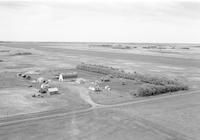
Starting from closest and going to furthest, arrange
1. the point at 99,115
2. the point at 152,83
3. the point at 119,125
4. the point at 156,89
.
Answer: the point at 119,125 → the point at 99,115 → the point at 156,89 → the point at 152,83

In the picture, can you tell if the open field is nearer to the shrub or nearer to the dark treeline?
the shrub

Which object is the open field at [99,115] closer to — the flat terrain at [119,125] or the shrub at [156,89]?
the flat terrain at [119,125]

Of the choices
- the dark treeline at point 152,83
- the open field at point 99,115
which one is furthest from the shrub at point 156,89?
the open field at point 99,115

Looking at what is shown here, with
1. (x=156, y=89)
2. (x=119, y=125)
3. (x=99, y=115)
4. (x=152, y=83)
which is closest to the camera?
(x=119, y=125)

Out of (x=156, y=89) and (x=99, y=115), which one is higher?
(x=156, y=89)

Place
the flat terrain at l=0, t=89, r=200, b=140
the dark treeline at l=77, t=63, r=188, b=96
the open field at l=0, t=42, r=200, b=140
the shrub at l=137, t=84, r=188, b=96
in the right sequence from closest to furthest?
the flat terrain at l=0, t=89, r=200, b=140, the open field at l=0, t=42, r=200, b=140, the shrub at l=137, t=84, r=188, b=96, the dark treeline at l=77, t=63, r=188, b=96

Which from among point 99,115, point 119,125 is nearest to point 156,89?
point 99,115

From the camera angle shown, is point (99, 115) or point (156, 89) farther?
point (156, 89)

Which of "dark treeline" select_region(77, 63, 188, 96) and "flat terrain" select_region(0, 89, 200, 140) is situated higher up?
"dark treeline" select_region(77, 63, 188, 96)

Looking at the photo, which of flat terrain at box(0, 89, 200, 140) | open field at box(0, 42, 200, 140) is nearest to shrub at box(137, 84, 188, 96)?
open field at box(0, 42, 200, 140)

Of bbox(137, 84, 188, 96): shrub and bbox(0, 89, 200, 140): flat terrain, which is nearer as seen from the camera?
bbox(0, 89, 200, 140): flat terrain

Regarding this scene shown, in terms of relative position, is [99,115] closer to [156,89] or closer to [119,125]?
[119,125]

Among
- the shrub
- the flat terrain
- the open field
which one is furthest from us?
the shrub

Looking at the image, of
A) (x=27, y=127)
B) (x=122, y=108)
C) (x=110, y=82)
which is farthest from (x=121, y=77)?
(x=27, y=127)
